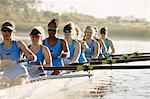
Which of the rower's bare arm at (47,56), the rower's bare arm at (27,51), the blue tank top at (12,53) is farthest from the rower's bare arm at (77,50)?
the blue tank top at (12,53)

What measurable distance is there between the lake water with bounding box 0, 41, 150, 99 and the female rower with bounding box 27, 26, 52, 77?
1.28 feet

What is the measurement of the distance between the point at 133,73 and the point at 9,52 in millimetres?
7335

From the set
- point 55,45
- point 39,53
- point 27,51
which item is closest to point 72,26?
point 55,45

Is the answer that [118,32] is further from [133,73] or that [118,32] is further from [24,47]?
[24,47]

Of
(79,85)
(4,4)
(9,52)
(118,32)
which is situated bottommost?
(79,85)

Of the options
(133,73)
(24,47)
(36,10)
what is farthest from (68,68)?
(36,10)

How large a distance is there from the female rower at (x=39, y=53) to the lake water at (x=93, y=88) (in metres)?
0.39

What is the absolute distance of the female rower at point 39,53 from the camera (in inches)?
368

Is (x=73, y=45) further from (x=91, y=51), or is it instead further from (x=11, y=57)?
(x=11, y=57)

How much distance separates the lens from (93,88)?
452 inches

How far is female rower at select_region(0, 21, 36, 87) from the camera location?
8484 millimetres

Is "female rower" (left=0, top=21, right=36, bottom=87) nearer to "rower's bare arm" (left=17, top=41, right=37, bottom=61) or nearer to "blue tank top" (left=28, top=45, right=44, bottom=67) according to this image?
"rower's bare arm" (left=17, top=41, right=37, bottom=61)

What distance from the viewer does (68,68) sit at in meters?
9.63

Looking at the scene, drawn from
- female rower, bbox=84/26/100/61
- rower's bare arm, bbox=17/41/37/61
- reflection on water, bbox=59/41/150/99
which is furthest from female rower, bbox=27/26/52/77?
female rower, bbox=84/26/100/61
